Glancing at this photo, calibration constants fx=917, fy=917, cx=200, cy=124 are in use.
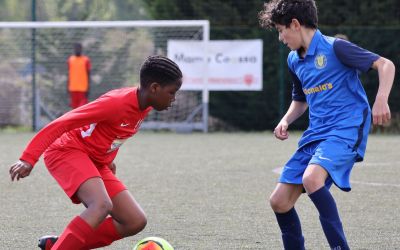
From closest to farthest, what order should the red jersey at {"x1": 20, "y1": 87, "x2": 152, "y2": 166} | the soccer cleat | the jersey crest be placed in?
the red jersey at {"x1": 20, "y1": 87, "x2": 152, "y2": 166}, the jersey crest, the soccer cleat

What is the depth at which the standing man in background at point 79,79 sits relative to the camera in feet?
58.5

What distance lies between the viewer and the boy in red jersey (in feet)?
16.5

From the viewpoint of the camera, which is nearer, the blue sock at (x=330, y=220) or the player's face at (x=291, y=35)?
the blue sock at (x=330, y=220)

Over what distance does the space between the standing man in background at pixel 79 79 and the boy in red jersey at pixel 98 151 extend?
12514 millimetres

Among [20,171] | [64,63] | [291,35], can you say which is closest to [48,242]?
[20,171]

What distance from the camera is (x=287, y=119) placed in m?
5.73

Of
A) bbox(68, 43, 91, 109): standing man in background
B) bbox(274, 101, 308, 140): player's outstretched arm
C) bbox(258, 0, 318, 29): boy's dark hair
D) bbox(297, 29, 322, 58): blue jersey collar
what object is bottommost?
bbox(68, 43, 91, 109): standing man in background

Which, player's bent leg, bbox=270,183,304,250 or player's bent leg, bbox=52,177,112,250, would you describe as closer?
player's bent leg, bbox=52,177,112,250

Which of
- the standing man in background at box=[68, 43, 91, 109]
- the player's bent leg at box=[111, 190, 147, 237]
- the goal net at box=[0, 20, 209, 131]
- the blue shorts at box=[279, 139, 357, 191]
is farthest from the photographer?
the goal net at box=[0, 20, 209, 131]

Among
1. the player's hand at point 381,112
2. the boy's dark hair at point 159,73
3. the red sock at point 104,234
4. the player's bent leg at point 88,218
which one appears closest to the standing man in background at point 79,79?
A: the red sock at point 104,234

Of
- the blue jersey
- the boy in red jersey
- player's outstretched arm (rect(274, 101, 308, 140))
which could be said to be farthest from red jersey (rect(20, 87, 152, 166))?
the blue jersey

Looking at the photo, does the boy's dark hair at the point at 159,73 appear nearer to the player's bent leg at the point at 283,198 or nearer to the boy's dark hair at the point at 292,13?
the boy's dark hair at the point at 292,13

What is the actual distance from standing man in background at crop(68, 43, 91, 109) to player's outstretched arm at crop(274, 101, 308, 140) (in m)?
12.4

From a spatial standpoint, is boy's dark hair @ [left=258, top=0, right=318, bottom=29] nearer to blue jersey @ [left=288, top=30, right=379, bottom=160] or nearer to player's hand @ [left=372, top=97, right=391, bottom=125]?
blue jersey @ [left=288, top=30, right=379, bottom=160]
